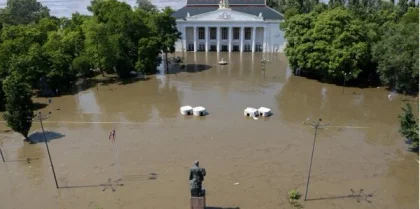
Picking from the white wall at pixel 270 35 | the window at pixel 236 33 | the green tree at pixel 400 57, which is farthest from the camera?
the window at pixel 236 33

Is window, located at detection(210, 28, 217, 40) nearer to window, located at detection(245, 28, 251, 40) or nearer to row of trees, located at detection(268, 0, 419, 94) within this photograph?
window, located at detection(245, 28, 251, 40)

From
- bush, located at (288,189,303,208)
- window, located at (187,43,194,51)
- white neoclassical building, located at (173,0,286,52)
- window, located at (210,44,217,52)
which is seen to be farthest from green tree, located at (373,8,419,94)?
window, located at (187,43,194,51)

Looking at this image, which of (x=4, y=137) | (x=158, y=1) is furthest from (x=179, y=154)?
(x=158, y=1)

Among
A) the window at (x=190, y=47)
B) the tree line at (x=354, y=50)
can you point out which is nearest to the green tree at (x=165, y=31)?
the window at (x=190, y=47)

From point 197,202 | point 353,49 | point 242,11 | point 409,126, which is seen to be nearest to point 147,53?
point 353,49

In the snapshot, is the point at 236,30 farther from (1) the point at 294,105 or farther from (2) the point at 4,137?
(2) the point at 4,137

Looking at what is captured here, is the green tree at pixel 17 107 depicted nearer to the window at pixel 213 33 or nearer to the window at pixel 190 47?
the window at pixel 190 47
